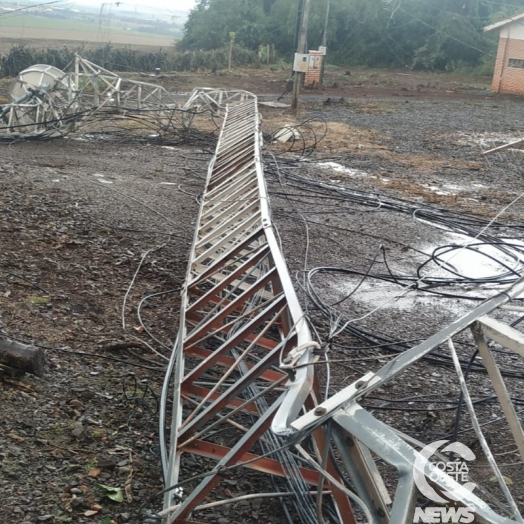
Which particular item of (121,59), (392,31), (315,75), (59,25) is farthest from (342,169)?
(59,25)

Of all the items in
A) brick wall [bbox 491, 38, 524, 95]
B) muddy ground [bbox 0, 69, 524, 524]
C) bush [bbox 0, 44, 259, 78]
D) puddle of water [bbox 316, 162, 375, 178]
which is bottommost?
muddy ground [bbox 0, 69, 524, 524]

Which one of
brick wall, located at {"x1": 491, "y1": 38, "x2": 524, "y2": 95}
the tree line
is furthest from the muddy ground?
the tree line

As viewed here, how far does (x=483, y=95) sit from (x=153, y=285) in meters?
33.6

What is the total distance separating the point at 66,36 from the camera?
65375 millimetres

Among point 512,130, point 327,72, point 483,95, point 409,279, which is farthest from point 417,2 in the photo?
point 409,279

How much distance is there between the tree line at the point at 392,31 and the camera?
174 ft

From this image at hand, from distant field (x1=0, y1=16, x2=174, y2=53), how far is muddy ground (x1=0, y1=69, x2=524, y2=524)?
35.6m

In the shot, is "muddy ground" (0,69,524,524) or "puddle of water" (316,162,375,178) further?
"puddle of water" (316,162,375,178)

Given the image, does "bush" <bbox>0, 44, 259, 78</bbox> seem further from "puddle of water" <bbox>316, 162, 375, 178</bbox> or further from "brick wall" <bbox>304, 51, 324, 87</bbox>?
"puddle of water" <bbox>316, 162, 375, 178</bbox>

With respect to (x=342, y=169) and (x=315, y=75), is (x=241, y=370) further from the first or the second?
(x=315, y=75)

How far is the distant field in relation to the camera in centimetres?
5636

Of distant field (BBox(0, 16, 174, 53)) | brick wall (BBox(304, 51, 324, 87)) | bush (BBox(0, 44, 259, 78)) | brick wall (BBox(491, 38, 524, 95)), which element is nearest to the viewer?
bush (BBox(0, 44, 259, 78))

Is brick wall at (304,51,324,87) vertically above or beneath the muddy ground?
above

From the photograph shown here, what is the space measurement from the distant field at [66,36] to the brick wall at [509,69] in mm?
26503
